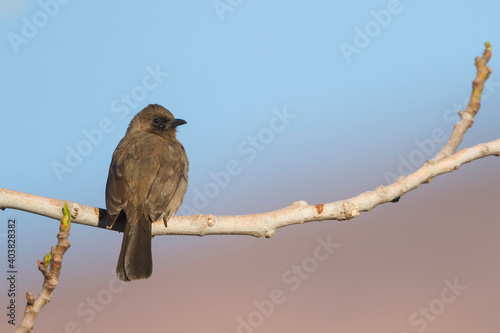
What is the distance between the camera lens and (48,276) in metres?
2.99

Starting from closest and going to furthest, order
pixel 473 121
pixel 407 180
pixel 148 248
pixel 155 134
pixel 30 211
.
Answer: pixel 30 211 < pixel 407 180 < pixel 473 121 < pixel 148 248 < pixel 155 134

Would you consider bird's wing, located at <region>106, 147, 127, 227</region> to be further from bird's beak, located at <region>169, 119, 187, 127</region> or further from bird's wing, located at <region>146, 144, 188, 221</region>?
bird's beak, located at <region>169, 119, 187, 127</region>

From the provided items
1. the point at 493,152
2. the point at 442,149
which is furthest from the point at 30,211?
the point at 493,152

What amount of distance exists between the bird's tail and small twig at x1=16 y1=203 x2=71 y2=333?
1831 millimetres

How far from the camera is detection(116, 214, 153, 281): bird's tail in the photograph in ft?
16.5

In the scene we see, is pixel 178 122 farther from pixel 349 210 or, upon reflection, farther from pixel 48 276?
pixel 48 276

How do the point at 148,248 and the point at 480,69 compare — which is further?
the point at 148,248

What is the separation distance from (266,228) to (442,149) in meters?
1.51

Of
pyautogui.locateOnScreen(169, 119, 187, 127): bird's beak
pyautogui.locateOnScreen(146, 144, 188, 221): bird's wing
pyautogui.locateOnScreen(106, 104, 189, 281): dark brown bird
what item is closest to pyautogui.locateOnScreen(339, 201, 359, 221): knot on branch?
pyautogui.locateOnScreen(106, 104, 189, 281): dark brown bird

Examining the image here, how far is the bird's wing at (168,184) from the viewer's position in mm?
5434

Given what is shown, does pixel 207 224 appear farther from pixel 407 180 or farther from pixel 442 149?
pixel 442 149

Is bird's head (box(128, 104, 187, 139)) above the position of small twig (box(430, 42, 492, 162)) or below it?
above

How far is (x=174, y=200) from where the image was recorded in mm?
5711

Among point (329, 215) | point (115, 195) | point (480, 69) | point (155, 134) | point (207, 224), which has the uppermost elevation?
point (155, 134)
